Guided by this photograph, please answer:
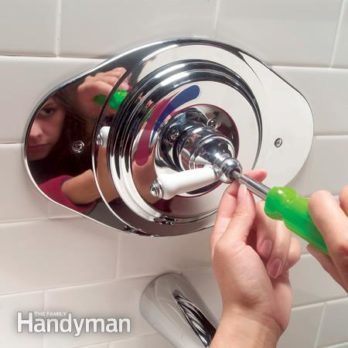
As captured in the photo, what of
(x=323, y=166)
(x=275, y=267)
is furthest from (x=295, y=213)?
(x=323, y=166)

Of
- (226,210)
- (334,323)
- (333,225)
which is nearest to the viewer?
(333,225)

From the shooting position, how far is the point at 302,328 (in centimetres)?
61

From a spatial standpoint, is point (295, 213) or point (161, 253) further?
point (161, 253)

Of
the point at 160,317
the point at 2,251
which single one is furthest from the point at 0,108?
the point at 160,317

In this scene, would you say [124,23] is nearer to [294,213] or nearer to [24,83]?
[24,83]

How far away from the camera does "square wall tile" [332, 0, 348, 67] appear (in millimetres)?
461

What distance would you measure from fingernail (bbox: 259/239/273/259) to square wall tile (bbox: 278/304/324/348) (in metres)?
0.20

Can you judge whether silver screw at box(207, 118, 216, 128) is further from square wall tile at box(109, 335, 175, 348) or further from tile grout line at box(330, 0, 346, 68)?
square wall tile at box(109, 335, 175, 348)

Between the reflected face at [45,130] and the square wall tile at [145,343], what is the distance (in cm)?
A: 22

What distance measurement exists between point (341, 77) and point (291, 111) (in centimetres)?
6

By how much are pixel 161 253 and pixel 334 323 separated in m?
0.27

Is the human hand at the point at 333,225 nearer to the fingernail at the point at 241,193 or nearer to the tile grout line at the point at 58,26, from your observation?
the fingernail at the point at 241,193

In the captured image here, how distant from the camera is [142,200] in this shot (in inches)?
17.0

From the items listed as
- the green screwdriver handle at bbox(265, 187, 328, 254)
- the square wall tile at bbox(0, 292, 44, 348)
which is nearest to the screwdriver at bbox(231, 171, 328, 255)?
the green screwdriver handle at bbox(265, 187, 328, 254)
